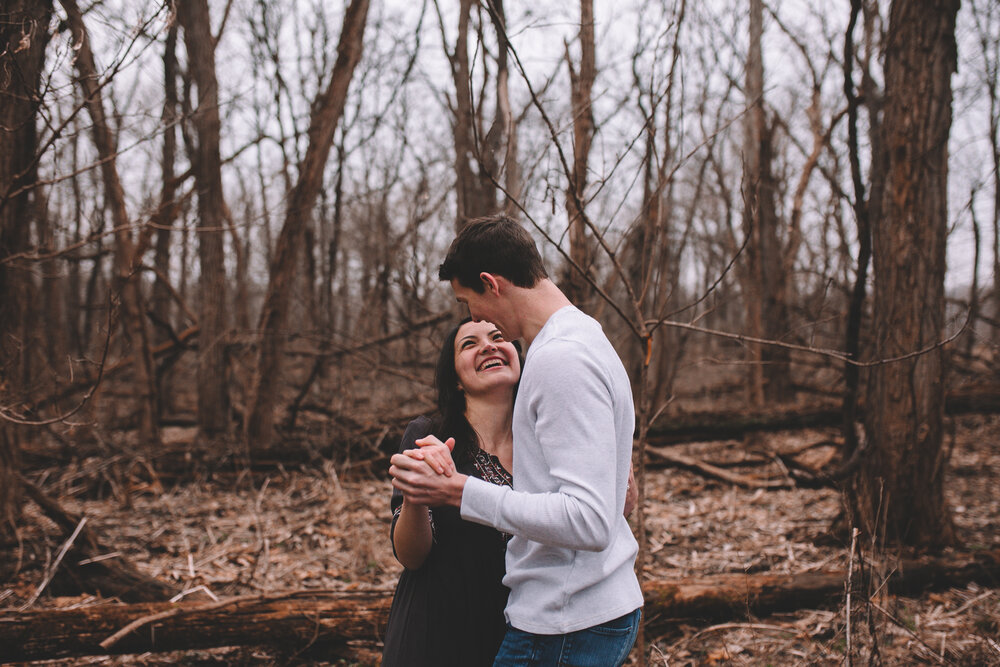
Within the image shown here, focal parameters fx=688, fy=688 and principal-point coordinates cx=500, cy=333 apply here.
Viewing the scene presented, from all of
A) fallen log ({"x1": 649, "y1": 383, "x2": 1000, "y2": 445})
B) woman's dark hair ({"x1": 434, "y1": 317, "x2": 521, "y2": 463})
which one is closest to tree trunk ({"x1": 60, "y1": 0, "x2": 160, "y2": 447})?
woman's dark hair ({"x1": 434, "y1": 317, "x2": 521, "y2": 463})

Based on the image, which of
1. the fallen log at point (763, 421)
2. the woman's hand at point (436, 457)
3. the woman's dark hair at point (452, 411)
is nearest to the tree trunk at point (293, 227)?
the fallen log at point (763, 421)

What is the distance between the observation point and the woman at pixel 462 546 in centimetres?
209

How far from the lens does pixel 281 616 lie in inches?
141

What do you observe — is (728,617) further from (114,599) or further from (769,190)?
(769,190)

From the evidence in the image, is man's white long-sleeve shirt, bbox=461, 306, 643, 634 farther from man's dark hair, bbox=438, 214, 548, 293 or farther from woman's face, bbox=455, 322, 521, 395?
woman's face, bbox=455, 322, 521, 395

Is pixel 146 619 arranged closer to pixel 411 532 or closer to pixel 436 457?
pixel 411 532

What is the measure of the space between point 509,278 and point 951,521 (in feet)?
16.0

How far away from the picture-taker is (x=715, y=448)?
9812mm

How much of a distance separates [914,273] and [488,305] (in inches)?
168

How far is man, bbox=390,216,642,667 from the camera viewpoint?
1461mm

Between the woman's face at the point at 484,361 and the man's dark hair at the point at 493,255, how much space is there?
0.54 metres

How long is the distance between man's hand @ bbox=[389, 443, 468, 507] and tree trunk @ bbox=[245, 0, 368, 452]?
5619 mm

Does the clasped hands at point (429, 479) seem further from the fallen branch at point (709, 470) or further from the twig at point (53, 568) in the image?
the fallen branch at point (709, 470)

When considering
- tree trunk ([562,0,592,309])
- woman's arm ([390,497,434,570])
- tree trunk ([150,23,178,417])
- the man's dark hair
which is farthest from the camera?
tree trunk ([150,23,178,417])
